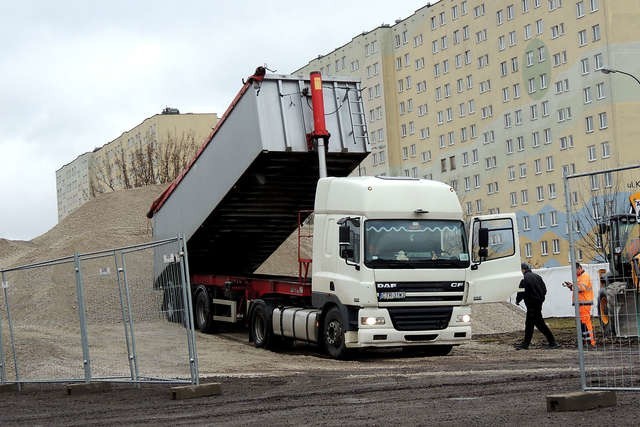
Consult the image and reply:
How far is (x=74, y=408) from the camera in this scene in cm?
1270

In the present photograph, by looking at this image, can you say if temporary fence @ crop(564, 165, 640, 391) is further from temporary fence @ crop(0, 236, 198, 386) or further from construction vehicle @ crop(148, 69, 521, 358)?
construction vehicle @ crop(148, 69, 521, 358)

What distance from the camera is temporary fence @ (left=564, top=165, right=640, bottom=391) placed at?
9.22 meters

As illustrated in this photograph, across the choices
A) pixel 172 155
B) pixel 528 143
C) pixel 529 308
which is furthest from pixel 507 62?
pixel 529 308

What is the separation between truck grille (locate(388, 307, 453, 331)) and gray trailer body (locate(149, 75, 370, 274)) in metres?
3.09


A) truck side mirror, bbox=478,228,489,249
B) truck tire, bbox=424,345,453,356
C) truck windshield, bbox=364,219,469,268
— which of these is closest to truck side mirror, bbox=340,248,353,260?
truck windshield, bbox=364,219,469,268

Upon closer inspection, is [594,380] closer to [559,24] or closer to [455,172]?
[559,24]

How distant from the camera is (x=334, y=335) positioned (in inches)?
751

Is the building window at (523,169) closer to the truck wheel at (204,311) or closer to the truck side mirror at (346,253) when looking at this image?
the truck wheel at (204,311)

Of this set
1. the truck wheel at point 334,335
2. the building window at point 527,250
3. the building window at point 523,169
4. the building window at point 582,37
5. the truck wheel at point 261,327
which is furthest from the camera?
the building window at point 523,169

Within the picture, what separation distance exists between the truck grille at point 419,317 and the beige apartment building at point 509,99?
3737 cm

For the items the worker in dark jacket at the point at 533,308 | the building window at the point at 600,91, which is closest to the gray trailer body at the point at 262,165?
the worker in dark jacket at the point at 533,308

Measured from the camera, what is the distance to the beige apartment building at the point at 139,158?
194 ft

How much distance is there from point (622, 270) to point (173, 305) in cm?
588

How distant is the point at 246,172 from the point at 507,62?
56.6 metres
